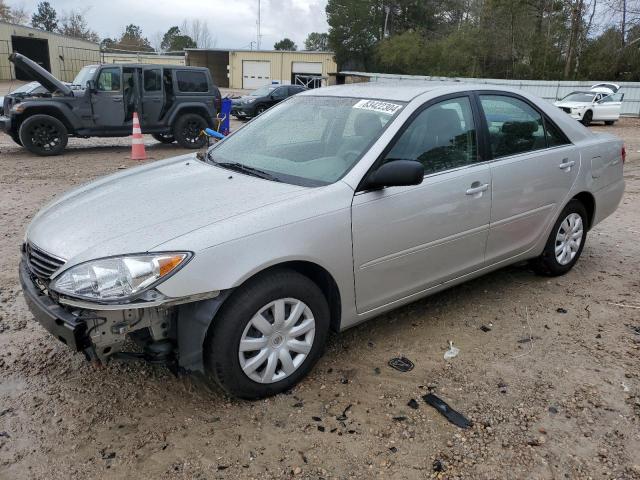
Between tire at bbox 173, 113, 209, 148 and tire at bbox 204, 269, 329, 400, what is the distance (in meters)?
10.4

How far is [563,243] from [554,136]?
90 centimetres

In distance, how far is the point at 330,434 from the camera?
102 inches

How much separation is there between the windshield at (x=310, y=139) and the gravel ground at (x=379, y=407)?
1.16 meters

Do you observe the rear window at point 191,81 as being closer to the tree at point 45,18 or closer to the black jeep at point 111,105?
the black jeep at point 111,105

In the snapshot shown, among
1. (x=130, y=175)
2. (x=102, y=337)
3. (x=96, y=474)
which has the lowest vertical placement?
(x=96, y=474)

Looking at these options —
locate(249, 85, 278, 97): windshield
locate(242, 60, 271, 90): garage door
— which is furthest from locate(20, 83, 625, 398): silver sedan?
locate(242, 60, 271, 90): garage door

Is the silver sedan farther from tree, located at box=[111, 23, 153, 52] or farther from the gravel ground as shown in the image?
tree, located at box=[111, 23, 153, 52]

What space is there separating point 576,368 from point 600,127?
2151cm

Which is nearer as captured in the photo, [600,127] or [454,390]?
[454,390]

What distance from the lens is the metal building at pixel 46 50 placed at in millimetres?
36375

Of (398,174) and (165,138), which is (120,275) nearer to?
(398,174)

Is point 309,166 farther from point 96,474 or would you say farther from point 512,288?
point 512,288

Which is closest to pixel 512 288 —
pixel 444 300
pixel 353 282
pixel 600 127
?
pixel 444 300

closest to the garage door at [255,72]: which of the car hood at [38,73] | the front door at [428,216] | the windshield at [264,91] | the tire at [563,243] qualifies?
the windshield at [264,91]
